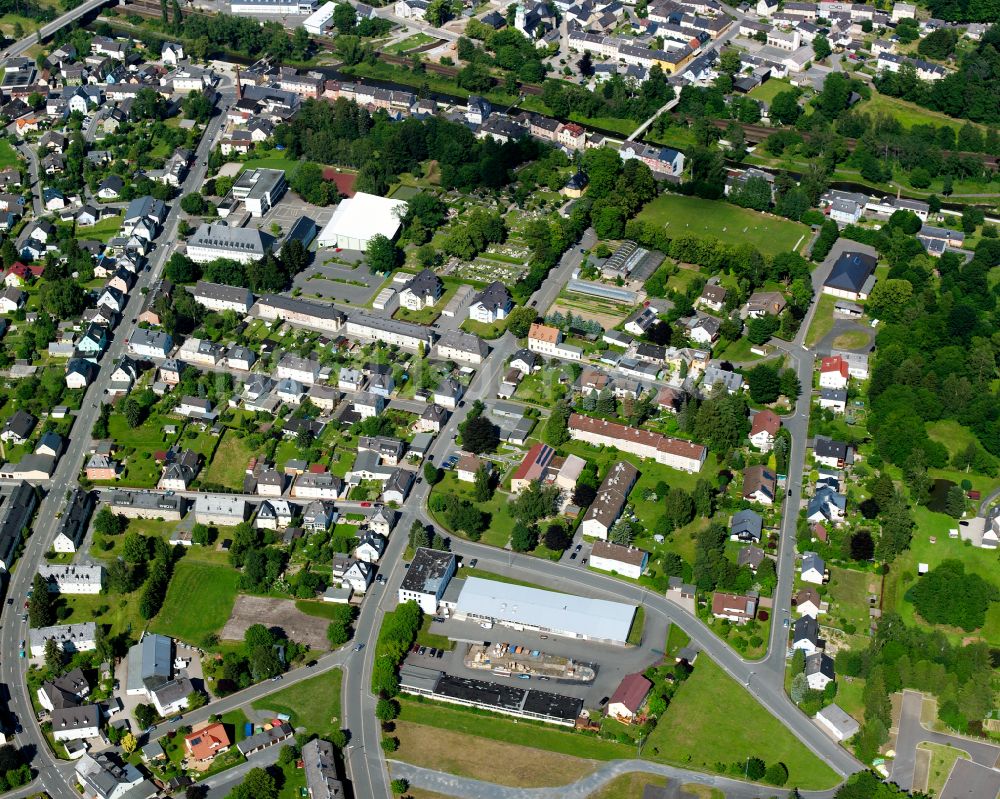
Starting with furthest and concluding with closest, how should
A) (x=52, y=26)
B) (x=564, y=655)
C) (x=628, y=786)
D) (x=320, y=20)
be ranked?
(x=320, y=20), (x=52, y=26), (x=564, y=655), (x=628, y=786)

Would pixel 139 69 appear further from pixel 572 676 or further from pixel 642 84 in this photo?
pixel 572 676

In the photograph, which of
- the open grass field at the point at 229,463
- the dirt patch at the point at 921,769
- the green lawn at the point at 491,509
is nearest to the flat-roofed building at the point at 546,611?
the green lawn at the point at 491,509

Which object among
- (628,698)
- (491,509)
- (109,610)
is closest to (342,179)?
(491,509)

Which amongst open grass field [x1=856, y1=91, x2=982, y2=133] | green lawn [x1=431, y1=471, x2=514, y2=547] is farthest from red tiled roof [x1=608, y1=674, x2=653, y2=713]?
open grass field [x1=856, y1=91, x2=982, y2=133]

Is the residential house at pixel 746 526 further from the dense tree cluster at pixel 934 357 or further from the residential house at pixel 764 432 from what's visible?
the dense tree cluster at pixel 934 357

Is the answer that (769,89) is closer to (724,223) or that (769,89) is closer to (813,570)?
(724,223)

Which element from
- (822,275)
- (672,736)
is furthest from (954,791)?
(822,275)
